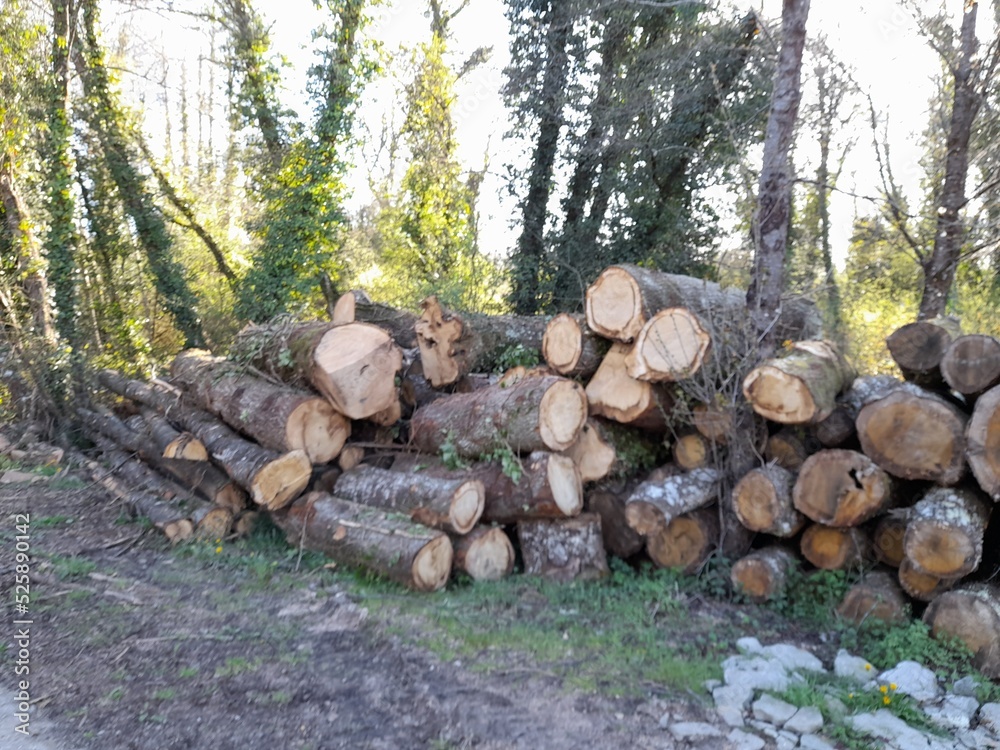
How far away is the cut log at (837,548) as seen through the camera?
4.83m

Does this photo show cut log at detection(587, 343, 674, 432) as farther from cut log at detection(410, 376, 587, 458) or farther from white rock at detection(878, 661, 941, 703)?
white rock at detection(878, 661, 941, 703)

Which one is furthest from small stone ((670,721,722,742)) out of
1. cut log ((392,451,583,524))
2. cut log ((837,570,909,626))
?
cut log ((392,451,583,524))

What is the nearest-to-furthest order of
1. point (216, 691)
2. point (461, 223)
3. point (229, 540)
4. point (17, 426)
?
point (216, 691) → point (229, 540) → point (17, 426) → point (461, 223)

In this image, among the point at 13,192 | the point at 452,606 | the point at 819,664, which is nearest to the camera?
the point at 819,664

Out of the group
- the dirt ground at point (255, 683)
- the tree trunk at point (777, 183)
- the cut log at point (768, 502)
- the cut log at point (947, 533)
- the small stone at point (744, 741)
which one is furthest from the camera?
the tree trunk at point (777, 183)

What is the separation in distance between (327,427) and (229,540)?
1201mm

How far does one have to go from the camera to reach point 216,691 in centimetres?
348

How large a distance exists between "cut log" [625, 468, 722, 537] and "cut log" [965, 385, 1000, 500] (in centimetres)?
162

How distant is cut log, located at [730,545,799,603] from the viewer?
16.1 ft

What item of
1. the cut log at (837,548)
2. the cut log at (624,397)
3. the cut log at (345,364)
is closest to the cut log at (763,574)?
the cut log at (837,548)

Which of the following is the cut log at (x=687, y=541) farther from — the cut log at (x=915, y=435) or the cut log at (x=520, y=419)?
the cut log at (x=915, y=435)

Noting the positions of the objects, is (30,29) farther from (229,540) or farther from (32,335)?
(229,540)

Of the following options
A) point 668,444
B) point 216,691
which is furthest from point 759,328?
point 216,691

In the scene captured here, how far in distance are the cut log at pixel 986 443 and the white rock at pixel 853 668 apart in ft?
3.88
